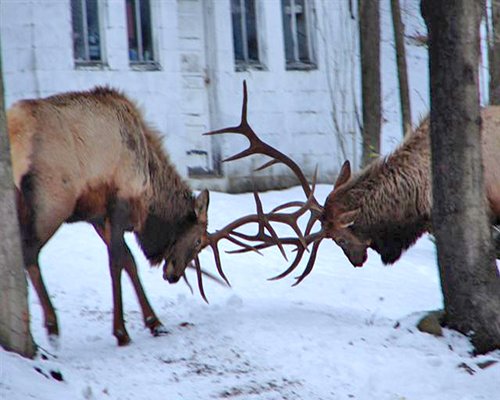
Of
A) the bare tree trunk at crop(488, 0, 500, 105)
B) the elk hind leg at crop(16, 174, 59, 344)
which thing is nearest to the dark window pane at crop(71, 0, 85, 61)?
the bare tree trunk at crop(488, 0, 500, 105)

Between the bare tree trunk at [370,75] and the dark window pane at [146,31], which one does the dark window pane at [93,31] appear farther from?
the bare tree trunk at [370,75]

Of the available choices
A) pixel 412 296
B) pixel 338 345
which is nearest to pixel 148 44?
pixel 412 296

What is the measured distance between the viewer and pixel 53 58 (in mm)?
14383

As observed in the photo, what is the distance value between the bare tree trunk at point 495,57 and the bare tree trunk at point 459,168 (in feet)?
14.8

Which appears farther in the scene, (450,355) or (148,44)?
(148,44)

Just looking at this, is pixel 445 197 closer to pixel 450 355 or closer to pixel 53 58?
pixel 450 355

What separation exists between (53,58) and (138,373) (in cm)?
770

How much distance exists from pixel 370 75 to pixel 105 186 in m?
6.64

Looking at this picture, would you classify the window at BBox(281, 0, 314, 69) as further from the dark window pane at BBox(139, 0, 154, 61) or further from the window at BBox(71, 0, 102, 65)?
the window at BBox(71, 0, 102, 65)

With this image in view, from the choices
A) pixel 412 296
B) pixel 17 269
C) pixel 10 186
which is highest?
pixel 10 186

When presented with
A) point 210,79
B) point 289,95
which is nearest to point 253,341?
point 210,79

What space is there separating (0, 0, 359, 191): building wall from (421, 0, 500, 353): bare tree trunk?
7.35 m

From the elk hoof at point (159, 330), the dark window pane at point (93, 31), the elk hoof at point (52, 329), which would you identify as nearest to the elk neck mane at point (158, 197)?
the elk hoof at point (159, 330)

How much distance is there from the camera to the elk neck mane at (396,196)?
9180mm
